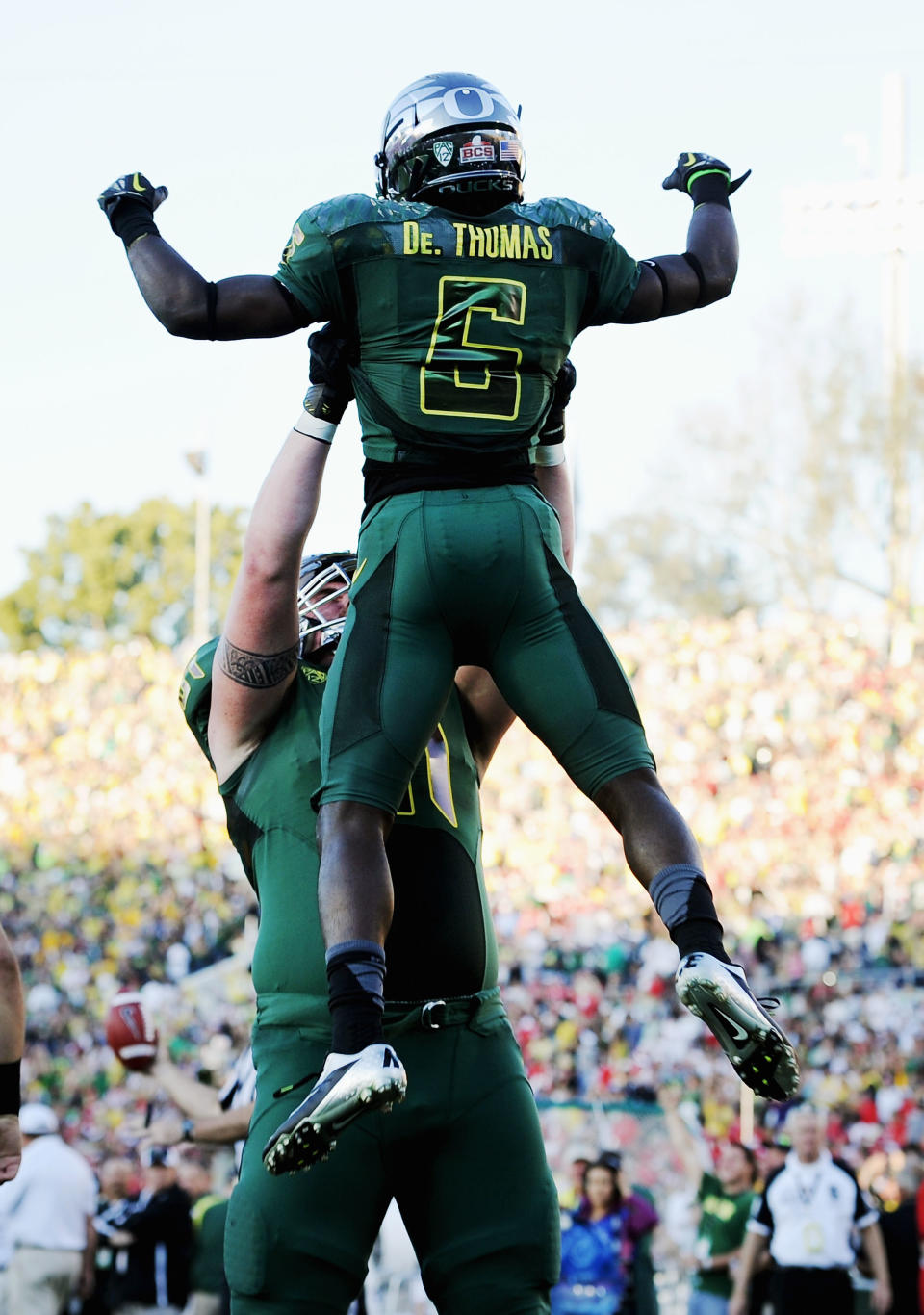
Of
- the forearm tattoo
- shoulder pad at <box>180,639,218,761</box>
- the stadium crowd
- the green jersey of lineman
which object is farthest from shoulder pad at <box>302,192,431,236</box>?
the stadium crowd

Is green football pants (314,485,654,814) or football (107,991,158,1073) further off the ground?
green football pants (314,485,654,814)

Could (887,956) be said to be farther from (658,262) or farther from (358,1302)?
(658,262)

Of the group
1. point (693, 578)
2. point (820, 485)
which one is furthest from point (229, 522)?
point (820, 485)

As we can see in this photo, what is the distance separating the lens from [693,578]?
5084cm

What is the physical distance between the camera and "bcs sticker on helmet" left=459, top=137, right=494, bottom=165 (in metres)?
3.38

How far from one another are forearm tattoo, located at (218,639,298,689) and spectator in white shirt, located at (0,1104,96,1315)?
5031mm

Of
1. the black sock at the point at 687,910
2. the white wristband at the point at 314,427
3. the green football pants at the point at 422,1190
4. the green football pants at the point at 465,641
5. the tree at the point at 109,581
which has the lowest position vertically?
the green football pants at the point at 422,1190

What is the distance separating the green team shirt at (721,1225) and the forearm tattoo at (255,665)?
5742 mm

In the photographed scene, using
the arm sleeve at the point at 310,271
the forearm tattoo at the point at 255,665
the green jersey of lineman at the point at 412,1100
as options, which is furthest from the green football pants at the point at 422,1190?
the arm sleeve at the point at 310,271

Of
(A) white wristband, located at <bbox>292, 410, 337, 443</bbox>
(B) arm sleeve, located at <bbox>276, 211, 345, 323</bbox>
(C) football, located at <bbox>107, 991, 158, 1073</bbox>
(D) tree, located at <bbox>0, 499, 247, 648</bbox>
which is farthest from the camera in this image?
(D) tree, located at <bbox>0, 499, 247, 648</bbox>

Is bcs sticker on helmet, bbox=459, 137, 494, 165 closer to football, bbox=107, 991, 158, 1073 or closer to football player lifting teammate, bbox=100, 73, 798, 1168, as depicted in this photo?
football player lifting teammate, bbox=100, 73, 798, 1168

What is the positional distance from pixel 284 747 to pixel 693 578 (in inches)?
1881

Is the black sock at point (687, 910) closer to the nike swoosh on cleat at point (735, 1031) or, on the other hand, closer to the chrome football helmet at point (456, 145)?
the nike swoosh on cleat at point (735, 1031)

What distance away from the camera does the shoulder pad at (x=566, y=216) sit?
3.38m
